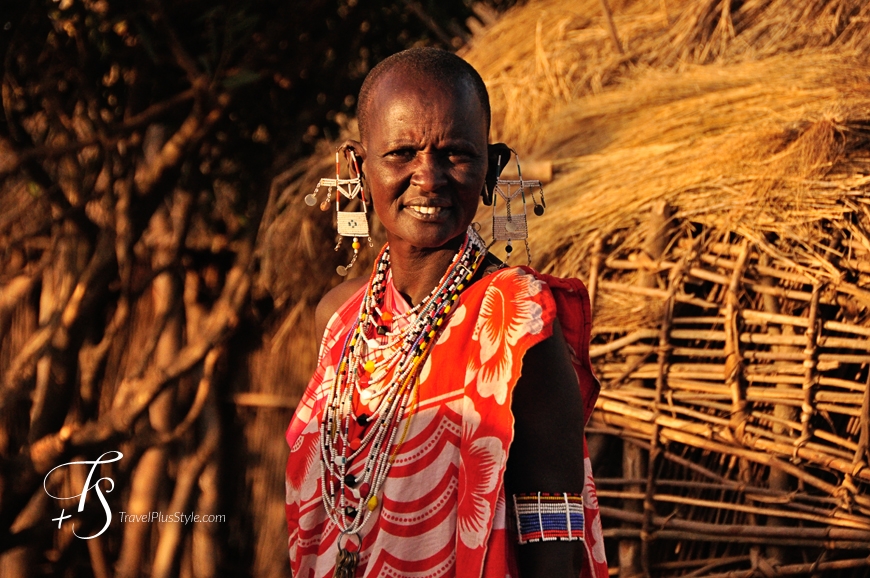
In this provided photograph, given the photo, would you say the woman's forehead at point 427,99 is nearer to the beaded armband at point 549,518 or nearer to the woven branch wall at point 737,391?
the beaded armband at point 549,518

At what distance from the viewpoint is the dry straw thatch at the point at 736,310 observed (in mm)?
3418

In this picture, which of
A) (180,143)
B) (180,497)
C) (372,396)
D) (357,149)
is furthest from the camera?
(180,497)

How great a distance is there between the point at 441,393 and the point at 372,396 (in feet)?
0.64

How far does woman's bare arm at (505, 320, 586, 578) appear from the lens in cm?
181

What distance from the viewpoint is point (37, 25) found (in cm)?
520

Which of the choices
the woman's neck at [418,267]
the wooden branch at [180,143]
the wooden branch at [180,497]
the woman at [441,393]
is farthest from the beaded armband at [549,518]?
the wooden branch at [180,497]

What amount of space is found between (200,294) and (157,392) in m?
1.24

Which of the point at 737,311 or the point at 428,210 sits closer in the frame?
the point at 428,210

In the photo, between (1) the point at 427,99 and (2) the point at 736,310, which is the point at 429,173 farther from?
(2) the point at 736,310

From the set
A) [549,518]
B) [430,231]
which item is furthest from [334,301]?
[549,518]

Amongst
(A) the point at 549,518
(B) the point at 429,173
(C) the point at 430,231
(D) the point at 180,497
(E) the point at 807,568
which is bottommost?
(D) the point at 180,497

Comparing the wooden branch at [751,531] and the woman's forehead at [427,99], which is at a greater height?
the woman's forehead at [427,99]

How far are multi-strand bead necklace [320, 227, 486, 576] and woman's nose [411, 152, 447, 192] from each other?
0.61 feet

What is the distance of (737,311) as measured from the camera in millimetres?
3590
